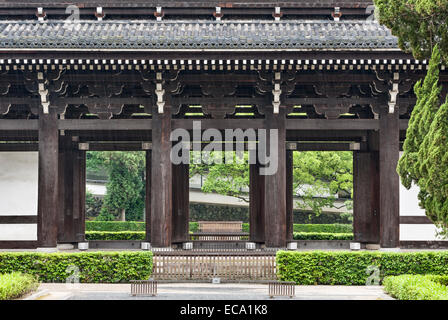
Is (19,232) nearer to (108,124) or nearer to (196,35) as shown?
(108,124)

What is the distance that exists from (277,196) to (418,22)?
317 inches

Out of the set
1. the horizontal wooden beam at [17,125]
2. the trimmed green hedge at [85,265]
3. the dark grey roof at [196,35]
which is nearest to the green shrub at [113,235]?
the horizontal wooden beam at [17,125]

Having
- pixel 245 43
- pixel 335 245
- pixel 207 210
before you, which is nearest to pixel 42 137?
pixel 245 43

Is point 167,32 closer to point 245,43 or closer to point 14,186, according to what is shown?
point 245,43

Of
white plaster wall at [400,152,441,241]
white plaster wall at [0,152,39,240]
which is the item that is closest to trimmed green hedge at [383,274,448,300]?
white plaster wall at [400,152,441,241]

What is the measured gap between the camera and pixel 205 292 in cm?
1634

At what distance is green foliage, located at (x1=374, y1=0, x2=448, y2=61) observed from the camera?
1274 cm

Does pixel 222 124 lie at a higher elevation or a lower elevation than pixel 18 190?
higher

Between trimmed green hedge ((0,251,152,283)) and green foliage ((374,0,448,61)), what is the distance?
9485 millimetres

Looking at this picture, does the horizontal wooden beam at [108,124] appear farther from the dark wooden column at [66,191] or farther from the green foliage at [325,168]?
the green foliage at [325,168]

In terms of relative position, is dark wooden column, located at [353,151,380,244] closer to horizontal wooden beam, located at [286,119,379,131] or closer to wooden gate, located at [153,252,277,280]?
horizontal wooden beam, located at [286,119,379,131]

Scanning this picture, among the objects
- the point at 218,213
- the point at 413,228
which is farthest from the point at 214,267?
the point at 218,213

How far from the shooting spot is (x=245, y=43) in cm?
1803

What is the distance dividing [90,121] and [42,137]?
1.59 meters
